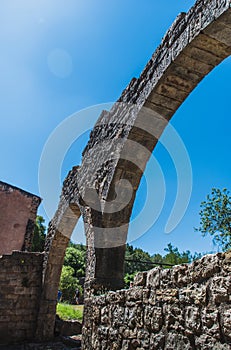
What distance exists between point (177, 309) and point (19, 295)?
740cm

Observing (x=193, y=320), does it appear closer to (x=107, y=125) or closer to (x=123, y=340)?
(x=123, y=340)

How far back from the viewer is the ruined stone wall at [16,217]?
13.6 m

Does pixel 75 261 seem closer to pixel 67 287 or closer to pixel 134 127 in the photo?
pixel 67 287

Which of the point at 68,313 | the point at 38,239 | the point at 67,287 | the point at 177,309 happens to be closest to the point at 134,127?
the point at 177,309

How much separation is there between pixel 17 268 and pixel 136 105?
6.23m

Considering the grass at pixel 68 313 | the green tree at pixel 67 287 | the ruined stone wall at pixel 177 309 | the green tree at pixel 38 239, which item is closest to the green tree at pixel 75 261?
the green tree at pixel 38 239

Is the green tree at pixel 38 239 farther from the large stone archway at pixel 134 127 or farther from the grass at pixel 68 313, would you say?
the large stone archway at pixel 134 127

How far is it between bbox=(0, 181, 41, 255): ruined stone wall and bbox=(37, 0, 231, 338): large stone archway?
832 cm

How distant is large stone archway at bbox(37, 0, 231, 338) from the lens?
359cm

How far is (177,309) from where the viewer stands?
A: 82.4 inches

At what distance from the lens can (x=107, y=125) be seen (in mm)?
5832

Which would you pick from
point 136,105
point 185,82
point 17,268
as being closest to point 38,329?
point 17,268

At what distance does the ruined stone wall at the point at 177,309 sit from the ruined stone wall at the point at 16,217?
37.4 feet

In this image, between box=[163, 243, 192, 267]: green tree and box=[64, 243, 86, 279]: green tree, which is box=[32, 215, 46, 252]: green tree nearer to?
box=[64, 243, 86, 279]: green tree
